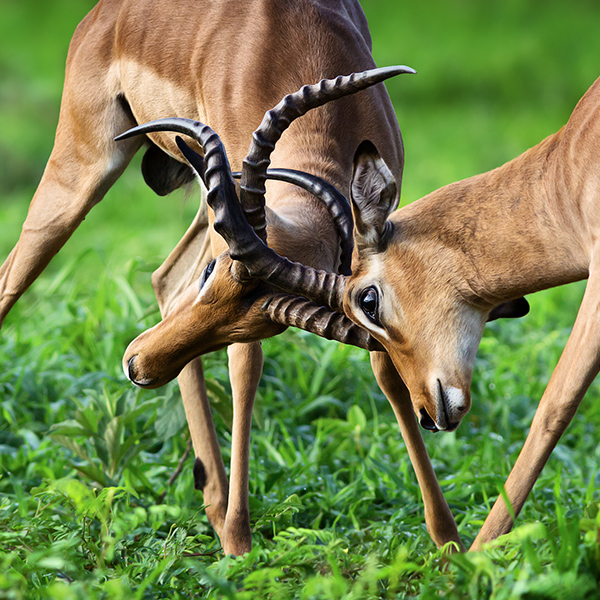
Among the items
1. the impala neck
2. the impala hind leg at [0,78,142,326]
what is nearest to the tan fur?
the impala neck

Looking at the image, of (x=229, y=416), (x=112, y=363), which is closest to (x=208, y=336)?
(x=229, y=416)

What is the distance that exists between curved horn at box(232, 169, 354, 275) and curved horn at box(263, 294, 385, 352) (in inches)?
13.6

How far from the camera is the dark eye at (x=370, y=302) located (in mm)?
2768

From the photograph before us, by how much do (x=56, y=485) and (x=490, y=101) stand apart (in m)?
14.5

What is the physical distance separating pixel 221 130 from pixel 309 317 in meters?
1.11

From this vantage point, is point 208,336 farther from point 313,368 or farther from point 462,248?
point 313,368

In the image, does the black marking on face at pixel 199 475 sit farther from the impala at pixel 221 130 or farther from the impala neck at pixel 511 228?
the impala neck at pixel 511 228

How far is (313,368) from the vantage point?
492cm

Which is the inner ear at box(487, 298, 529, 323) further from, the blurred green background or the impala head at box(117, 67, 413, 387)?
the blurred green background

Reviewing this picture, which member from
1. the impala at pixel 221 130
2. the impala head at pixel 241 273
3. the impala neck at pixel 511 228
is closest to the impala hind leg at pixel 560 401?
the impala neck at pixel 511 228

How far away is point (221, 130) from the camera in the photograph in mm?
3475

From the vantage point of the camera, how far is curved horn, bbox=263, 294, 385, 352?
8.87ft

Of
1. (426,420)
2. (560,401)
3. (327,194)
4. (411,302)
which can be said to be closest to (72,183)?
(327,194)

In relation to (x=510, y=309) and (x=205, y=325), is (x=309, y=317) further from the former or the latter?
(x=510, y=309)
